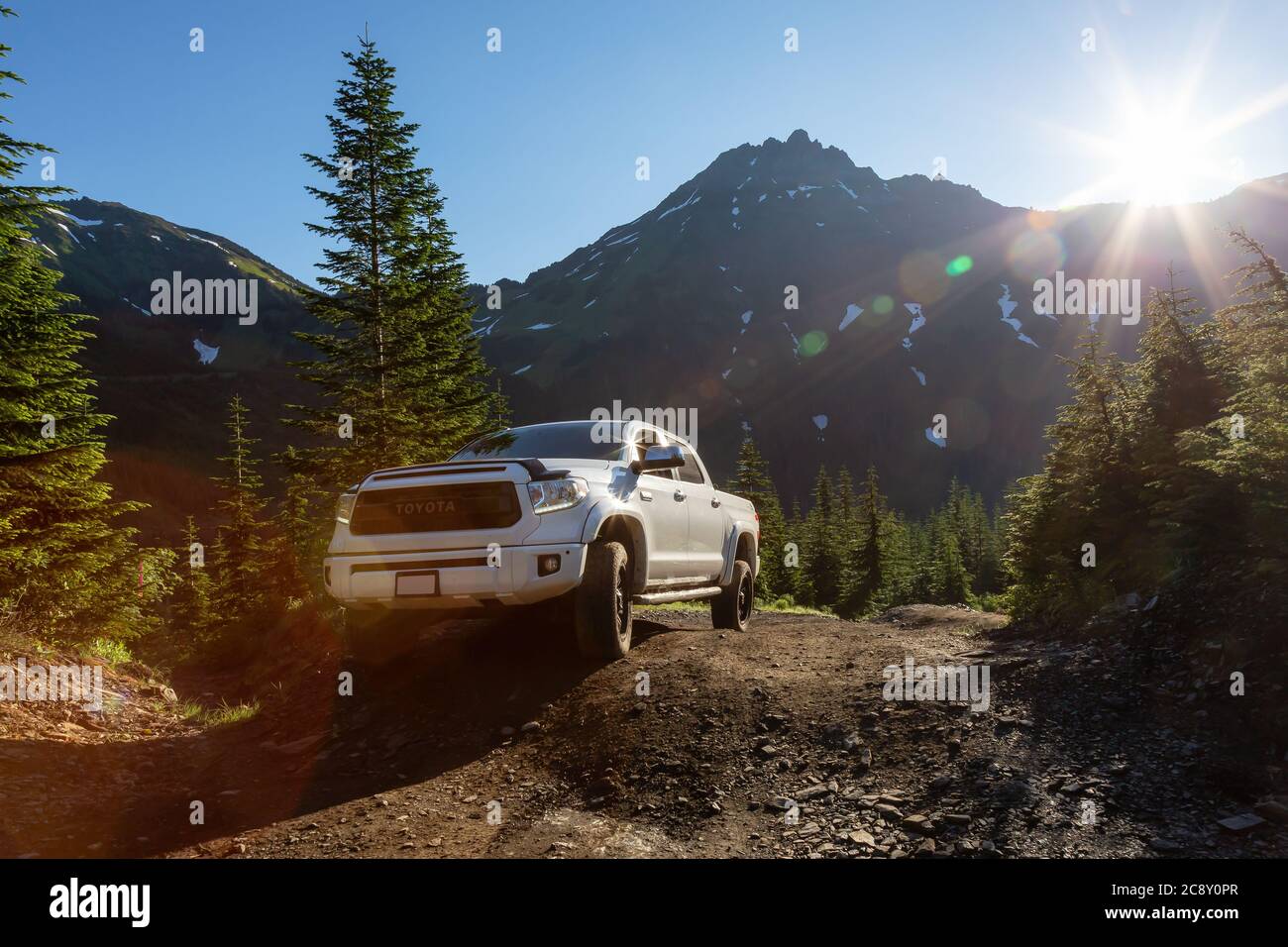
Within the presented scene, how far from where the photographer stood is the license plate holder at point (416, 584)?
555 cm

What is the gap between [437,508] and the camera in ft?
19.4

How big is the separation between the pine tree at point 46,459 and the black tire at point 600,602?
922 cm

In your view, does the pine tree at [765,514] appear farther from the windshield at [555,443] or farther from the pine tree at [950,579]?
the windshield at [555,443]

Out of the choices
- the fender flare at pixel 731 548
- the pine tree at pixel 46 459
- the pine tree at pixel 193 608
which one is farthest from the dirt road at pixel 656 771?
the pine tree at pixel 193 608

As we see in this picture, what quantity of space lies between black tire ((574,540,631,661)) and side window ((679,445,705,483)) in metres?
2.31

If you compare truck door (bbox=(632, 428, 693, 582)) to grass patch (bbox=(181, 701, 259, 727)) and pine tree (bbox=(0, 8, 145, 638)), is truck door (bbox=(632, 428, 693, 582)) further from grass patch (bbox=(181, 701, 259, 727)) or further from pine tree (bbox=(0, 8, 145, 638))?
pine tree (bbox=(0, 8, 145, 638))

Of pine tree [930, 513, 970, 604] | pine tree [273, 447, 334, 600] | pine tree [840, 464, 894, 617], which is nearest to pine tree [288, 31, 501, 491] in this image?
pine tree [273, 447, 334, 600]

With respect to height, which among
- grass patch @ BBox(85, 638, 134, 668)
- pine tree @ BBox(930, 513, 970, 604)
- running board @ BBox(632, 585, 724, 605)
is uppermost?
running board @ BBox(632, 585, 724, 605)

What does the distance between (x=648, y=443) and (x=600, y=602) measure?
2560mm

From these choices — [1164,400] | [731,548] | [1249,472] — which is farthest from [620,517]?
[1164,400]

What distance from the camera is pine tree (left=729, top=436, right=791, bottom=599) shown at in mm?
36094

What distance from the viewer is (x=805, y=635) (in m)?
9.22
